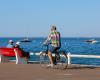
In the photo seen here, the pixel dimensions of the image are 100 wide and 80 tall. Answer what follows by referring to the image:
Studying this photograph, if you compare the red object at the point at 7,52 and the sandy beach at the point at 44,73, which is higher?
the red object at the point at 7,52

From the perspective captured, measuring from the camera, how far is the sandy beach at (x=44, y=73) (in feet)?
52.2

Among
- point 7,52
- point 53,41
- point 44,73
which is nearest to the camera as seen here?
point 44,73

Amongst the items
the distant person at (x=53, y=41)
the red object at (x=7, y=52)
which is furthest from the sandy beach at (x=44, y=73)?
the red object at (x=7, y=52)

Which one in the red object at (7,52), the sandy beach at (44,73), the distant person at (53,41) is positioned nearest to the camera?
the sandy beach at (44,73)

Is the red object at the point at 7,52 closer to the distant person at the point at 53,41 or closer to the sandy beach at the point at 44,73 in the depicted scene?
the sandy beach at the point at 44,73

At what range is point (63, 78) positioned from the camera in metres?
15.7

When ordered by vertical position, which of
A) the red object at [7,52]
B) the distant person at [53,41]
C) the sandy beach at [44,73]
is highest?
the distant person at [53,41]

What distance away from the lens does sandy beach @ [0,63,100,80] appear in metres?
15.9

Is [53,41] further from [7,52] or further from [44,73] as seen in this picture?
[7,52]

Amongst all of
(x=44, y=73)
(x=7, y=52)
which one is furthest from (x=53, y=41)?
(x=7, y=52)

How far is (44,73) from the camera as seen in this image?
17.1 m

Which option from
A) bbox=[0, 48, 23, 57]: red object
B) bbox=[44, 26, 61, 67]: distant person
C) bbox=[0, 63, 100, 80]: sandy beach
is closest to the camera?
bbox=[0, 63, 100, 80]: sandy beach

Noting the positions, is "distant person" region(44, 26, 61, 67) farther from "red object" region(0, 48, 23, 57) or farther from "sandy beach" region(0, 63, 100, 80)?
"red object" region(0, 48, 23, 57)

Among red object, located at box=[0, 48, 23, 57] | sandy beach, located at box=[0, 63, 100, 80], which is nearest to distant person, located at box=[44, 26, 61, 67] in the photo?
sandy beach, located at box=[0, 63, 100, 80]
